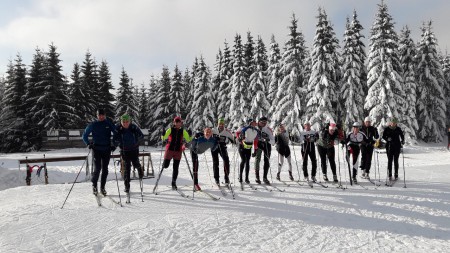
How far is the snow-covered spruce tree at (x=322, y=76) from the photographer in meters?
32.2

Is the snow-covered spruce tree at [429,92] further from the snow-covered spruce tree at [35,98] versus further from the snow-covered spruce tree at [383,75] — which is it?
the snow-covered spruce tree at [35,98]

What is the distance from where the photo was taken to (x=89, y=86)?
46.0m

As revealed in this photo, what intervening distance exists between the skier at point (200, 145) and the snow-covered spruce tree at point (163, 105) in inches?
1524

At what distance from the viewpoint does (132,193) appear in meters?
9.67

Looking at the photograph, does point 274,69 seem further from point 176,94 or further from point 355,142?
point 355,142

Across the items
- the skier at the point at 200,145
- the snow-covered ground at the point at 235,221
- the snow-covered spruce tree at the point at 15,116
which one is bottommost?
the snow-covered ground at the point at 235,221

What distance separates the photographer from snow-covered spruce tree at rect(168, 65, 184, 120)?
48.0m

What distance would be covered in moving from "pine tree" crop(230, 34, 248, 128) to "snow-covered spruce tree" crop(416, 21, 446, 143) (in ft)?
66.6

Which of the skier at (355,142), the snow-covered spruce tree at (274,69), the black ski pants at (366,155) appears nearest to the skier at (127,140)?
the skier at (355,142)

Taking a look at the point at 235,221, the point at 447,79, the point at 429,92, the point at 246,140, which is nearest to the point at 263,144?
the point at 246,140

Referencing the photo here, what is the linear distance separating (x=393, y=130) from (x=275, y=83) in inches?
1114

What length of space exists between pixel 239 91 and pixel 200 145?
31.3 meters

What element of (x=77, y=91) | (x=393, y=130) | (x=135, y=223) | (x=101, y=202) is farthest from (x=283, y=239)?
(x=77, y=91)

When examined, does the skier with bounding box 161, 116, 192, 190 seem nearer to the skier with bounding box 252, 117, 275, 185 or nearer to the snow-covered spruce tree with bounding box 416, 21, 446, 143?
the skier with bounding box 252, 117, 275, 185
